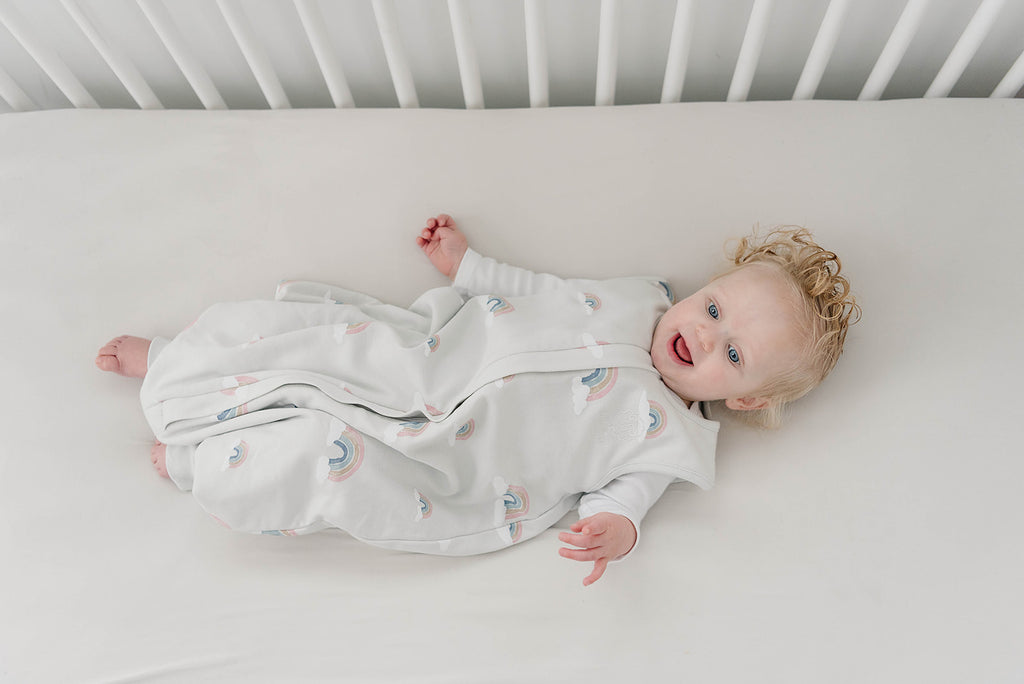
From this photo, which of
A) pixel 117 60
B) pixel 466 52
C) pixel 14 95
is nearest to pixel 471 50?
pixel 466 52

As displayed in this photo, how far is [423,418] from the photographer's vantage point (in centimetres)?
94

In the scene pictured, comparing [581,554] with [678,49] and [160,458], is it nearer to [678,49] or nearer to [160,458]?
[160,458]

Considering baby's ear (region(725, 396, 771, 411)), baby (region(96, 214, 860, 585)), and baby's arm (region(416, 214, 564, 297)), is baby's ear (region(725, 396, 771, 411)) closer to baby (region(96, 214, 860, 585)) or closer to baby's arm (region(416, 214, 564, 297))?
baby (region(96, 214, 860, 585))

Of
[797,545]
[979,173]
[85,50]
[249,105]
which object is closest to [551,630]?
[797,545]

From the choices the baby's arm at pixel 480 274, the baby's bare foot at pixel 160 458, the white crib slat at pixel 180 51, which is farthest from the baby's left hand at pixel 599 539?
the white crib slat at pixel 180 51

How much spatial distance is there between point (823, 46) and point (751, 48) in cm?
10

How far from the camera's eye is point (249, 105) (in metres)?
1.27

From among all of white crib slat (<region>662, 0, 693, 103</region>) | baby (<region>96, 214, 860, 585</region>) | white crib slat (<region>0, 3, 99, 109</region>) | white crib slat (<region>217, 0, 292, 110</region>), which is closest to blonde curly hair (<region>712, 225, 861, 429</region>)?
baby (<region>96, 214, 860, 585</region>)

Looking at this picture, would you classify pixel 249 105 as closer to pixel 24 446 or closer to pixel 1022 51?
pixel 24 446

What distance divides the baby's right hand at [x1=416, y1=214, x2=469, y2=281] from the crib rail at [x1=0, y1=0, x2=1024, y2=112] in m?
0.21

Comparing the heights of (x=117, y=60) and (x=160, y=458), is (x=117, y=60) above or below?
above

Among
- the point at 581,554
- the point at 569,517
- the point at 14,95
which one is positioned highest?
the point at 14,95

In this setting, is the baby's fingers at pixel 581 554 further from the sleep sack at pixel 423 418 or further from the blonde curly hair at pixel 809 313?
the blonde curly hair at pixel 809 313

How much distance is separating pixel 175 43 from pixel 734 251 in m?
0.84
